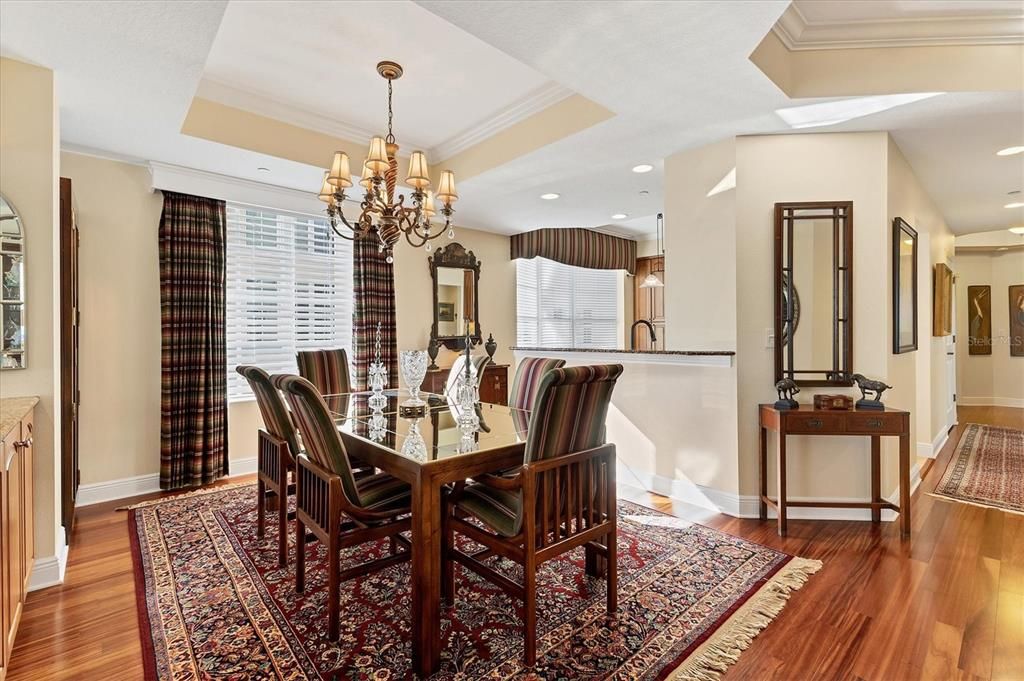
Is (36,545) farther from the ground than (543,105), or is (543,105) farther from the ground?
(543,105)

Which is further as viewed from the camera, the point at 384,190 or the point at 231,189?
the point at 231,189

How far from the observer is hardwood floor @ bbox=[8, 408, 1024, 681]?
177 cm

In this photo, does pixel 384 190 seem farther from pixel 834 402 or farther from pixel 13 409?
pixel 834 402

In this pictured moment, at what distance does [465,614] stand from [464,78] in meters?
2.91

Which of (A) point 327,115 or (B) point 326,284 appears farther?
(B) point 326,284

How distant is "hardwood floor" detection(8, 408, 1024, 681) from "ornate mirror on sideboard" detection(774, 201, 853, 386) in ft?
3.19

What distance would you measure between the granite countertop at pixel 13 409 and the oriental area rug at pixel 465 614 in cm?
94

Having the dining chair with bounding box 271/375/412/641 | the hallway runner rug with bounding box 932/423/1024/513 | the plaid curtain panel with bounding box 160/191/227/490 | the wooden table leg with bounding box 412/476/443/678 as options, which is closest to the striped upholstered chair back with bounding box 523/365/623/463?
the wooden table leg with bounding box 412/476/443/678

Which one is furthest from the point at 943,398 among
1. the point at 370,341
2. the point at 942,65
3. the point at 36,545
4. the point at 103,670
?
the point at 36,545

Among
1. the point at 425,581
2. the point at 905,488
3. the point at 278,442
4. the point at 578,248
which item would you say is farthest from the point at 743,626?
the point at 578,248

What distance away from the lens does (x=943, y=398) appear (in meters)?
5.33

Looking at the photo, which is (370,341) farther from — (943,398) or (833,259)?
(943,398)

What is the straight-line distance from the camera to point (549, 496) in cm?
187

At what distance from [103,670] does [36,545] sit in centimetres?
94
